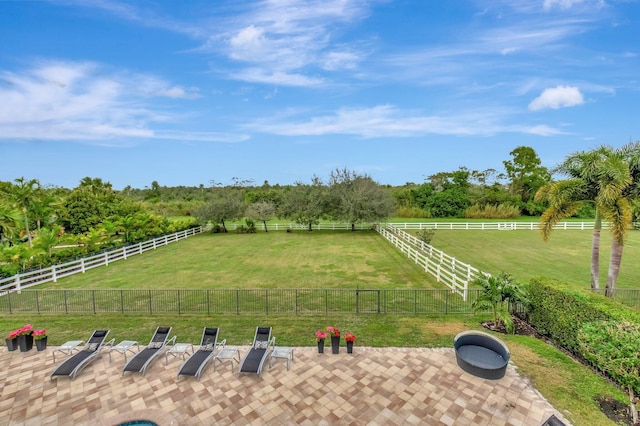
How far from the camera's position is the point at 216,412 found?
5.74 m

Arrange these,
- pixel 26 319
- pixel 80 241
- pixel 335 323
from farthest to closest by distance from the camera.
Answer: pixel 80 241 → pixel 26 319 → pixel 335 323

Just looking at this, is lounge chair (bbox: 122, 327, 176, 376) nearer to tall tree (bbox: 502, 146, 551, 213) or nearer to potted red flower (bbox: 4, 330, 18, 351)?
potted red flower (bbox: 4, 330, 18, 351)

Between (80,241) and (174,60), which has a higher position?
(174,60)

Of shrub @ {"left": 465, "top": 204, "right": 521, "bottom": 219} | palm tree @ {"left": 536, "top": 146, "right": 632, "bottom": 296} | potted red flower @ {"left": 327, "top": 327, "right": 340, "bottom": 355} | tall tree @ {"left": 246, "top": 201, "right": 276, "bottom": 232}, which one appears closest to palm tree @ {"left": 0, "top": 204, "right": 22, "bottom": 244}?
tall tree @ {"left": 246, "top": 201, "right": 276, "bottom": 232}

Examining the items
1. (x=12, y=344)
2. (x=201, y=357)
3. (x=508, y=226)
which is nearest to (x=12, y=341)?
(x=12, y=344)

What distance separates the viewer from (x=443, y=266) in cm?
1719

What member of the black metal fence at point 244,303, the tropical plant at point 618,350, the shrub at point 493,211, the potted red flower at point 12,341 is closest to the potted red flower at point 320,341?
the black metal fence at point 244,303

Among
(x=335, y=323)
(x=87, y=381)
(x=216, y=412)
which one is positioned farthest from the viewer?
(x=335, y=323)

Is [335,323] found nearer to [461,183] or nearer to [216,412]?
[216,412]

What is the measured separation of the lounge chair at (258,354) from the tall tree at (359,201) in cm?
2279

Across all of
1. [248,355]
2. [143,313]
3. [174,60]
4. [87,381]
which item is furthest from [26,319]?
[174,60]

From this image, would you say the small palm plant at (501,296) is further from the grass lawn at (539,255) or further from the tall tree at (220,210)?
the tall tree at (220,210)

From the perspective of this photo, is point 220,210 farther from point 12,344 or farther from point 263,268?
point 12,344

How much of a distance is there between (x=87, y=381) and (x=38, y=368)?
1702 mm
